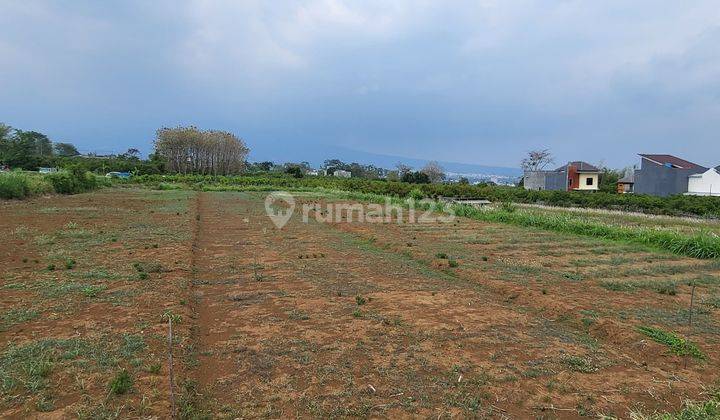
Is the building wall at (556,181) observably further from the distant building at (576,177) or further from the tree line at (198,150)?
the tree line at (198,150)

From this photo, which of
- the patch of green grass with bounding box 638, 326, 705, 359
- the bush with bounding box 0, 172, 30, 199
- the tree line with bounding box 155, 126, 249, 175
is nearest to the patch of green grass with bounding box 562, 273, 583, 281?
the patch of green grass with bounding box 638, 326, 705, 359

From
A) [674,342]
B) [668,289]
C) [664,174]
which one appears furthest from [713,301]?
[664,174]

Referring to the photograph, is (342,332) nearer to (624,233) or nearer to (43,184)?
(624,233)

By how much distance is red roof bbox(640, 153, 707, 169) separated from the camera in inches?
1468

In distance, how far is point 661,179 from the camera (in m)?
37.5

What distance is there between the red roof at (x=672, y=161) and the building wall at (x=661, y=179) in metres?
0.46

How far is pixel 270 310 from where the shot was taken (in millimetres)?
5094

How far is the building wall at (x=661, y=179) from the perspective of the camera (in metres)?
36.1

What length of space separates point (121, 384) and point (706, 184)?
1679 inches

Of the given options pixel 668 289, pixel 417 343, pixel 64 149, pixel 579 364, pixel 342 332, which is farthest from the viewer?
pixel 64 149

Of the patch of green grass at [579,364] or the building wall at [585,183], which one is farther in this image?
the building wall at [585,183]

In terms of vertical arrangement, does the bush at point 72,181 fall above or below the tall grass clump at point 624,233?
above

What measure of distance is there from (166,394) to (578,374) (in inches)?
131

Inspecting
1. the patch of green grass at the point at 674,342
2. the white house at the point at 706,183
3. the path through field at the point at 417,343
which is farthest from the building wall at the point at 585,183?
the patch of green grass at the point at 674,342
